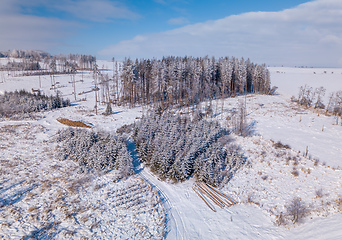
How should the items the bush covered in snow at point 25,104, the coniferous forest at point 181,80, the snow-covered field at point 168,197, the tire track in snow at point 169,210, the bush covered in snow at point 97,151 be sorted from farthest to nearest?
the coniferous forest at point 181,80, the bush covered in snow at point 25,104, the bush covered in snow at point 97,151, the snow-covered field at point 168,197, the tire track in snow at point 169,210

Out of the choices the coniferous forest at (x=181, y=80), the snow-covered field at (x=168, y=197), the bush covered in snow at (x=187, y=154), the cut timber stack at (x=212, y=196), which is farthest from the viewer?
the coniferous forest at (x=181, y=80)

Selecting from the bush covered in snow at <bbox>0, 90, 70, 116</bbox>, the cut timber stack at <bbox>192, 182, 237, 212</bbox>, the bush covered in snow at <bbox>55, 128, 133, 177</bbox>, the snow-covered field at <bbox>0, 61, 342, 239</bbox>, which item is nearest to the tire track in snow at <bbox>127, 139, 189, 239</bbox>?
the snow-covered field at <bbox>0, 61, 342, 239</bbox>

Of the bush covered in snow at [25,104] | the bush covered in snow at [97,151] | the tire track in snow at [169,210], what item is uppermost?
the bush covered in snow at [25,104]

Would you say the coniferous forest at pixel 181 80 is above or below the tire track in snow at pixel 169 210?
above

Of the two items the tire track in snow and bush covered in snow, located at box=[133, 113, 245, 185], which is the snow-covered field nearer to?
the tire track in snow

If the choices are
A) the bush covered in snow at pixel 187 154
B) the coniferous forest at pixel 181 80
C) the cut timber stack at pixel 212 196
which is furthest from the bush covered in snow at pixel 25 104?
the cut timber stack at pixel 212 196

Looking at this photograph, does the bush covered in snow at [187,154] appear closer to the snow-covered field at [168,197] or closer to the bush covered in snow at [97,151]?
the snow-covered field at [168,197]
